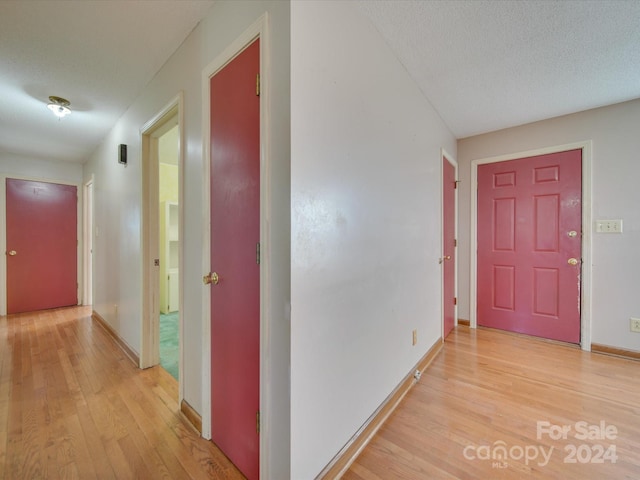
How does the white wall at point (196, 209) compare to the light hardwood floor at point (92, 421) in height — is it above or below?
above

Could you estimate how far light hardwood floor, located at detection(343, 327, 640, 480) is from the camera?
128 centimetres

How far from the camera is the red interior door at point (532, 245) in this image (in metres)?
2.65

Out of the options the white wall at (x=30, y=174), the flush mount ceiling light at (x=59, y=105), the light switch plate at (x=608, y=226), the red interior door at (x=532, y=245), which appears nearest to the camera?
the flush mount ceiling light at (x=59, y=105)

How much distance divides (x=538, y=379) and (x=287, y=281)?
91.5 inches

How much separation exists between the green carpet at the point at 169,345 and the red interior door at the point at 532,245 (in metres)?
3.38

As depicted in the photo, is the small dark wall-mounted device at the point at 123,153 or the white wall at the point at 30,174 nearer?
the small dark wall-mounted device at the point at 123,153

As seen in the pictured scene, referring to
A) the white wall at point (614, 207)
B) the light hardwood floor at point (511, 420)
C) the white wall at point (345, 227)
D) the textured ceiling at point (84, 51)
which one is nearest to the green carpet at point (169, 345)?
the white wall at point (345, 227)

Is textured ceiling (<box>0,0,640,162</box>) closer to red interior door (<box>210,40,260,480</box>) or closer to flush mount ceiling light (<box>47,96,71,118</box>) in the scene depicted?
flush mount ceiling light (<box>47,96,71,118</box>)

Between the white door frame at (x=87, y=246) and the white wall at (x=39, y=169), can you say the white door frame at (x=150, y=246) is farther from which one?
the white wall at (x=39, y=169)

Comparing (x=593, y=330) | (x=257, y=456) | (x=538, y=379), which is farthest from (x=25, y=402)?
(x=593, y=330)

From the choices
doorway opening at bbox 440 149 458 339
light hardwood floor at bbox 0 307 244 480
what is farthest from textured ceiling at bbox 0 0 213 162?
doorway opening at bbox 440 149 458 339

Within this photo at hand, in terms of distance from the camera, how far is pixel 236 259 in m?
1.26

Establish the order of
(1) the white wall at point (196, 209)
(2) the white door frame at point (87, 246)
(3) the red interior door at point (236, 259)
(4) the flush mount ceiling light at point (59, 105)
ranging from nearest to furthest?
(1) the white wall at point (196, 209)
(3) the red interior door at point (236, 259)
(4) the flush mount ceiling light at point (59, 105)
(2) the white door frame at point (87, 246)

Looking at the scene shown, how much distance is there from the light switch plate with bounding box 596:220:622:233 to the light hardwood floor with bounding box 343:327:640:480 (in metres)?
1.18
